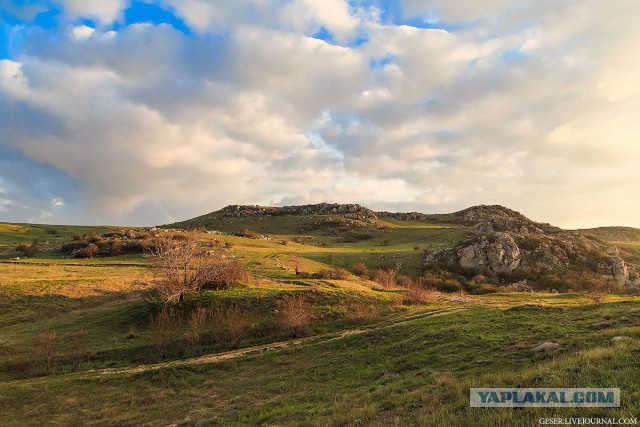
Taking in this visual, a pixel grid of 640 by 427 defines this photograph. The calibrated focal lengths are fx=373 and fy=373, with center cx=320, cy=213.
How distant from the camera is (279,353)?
31.8m

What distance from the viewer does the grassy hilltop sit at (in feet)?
49.2

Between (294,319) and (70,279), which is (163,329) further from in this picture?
(70,279)

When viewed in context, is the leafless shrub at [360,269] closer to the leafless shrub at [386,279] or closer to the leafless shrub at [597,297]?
the leafless shrub at [386,279]

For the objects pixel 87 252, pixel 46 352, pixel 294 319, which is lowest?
pixel 46 352

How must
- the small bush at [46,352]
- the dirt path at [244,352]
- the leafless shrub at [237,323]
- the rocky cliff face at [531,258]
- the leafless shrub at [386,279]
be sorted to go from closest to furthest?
the dirt path at [244,352] < the small bush at [46,352] < the leafless shrub at [237,323] < the leafless shrub at [386,279] < the rocky cliff face at [531,258]

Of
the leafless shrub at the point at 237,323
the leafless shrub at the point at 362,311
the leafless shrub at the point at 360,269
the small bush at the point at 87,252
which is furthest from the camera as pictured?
the leafless shrub at the point at 360,269

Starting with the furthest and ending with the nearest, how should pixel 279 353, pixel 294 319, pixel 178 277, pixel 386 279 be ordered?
pixel 386 279, pixel 178 277, pixel 294 319, pixel 279 353

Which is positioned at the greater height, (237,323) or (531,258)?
(531,258)

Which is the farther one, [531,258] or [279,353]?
Answer: [531,258]

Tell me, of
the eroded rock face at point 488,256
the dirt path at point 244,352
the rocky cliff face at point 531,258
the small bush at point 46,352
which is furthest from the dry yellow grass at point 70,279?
the eroded rock face at point 488,256

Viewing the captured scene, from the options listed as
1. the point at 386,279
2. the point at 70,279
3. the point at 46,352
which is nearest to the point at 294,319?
the point at 46,352

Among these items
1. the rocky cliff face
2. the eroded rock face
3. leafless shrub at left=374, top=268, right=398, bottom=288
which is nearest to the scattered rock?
leafless shrub at left=374, top=268, right=398, bottom=288

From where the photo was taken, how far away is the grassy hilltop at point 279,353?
1498 centimetres

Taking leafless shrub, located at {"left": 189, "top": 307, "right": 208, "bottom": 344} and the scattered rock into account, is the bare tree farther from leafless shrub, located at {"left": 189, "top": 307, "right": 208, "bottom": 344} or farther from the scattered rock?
the scattered rock
